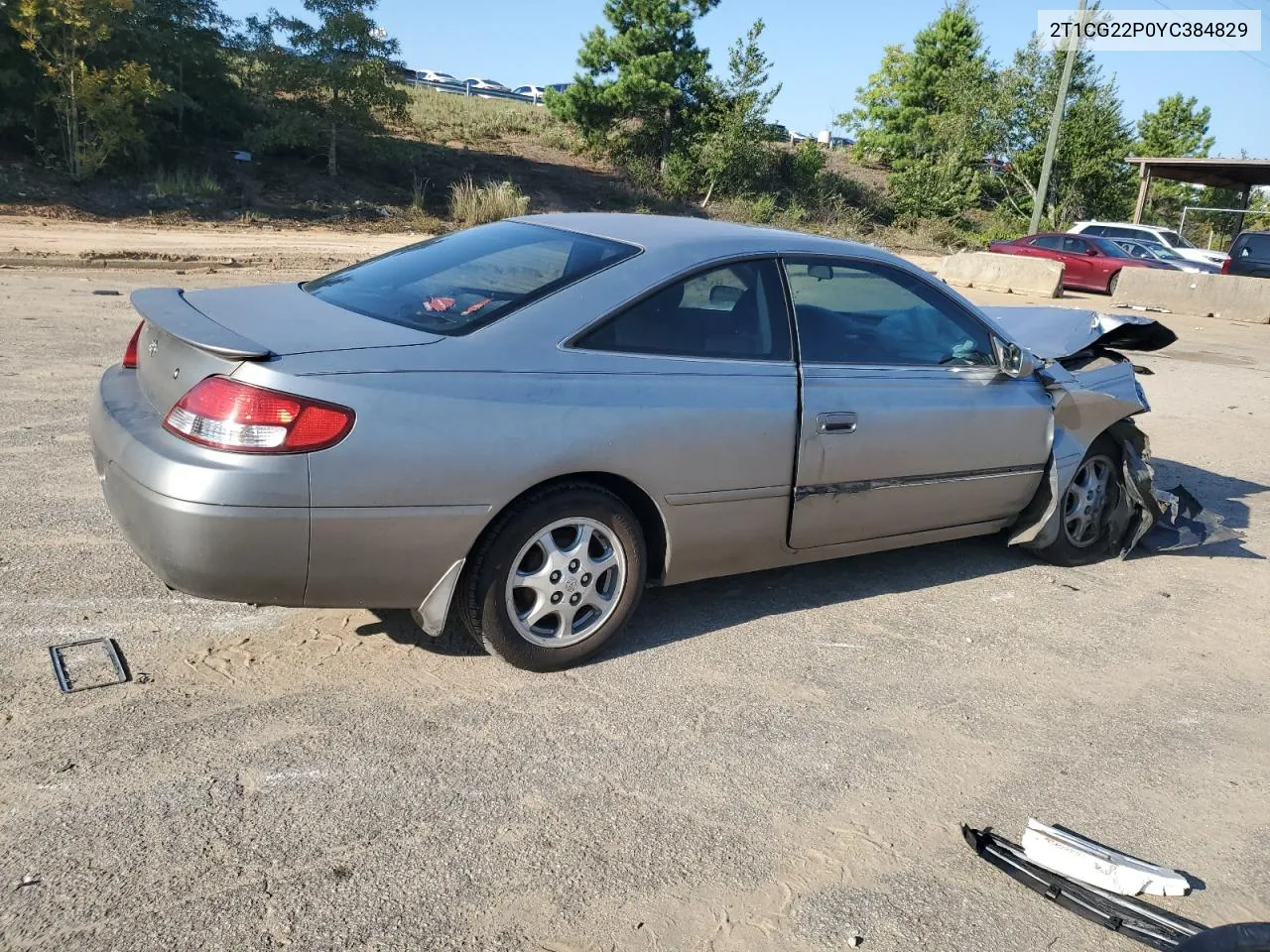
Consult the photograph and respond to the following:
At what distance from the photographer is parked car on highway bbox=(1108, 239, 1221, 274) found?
2427 centimetres

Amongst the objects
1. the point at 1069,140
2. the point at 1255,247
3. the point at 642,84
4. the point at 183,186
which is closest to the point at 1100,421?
the point at 183,186

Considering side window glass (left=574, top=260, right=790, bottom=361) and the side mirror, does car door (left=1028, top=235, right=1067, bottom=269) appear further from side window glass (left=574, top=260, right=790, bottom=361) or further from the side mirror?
side window glass (left=574, top=260, right=790, bottom=361)

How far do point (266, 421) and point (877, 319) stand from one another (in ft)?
9.14

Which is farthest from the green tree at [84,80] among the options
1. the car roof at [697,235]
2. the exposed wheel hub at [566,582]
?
the exposed wheel hub at [566,582]

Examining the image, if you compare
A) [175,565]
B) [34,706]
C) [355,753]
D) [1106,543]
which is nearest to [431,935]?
[355,753]

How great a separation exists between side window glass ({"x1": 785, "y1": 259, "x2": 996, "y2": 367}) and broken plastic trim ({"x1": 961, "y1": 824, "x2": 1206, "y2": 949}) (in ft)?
6.69

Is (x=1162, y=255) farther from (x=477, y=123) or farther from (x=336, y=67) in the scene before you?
(x=477, y=123)

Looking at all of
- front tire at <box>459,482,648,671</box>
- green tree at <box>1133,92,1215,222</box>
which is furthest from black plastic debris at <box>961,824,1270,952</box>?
green tree at <box>1133,92,1215,222</box>

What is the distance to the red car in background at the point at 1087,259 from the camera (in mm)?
23391

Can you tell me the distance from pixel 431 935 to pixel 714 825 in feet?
2.97

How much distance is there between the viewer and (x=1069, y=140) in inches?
1481

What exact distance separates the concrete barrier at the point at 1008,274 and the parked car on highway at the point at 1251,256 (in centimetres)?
419

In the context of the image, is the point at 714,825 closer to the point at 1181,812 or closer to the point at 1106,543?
the point at 1181,812

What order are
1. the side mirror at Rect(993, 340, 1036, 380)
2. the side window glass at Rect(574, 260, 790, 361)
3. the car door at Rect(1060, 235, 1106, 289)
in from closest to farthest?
1. the side window glass at Rect(574, 260, 790, 361)
2. the side mirror at Rect(993, 340, 1036, 380)
3. the car door at Rect(1060, 235, 1106, 289)
